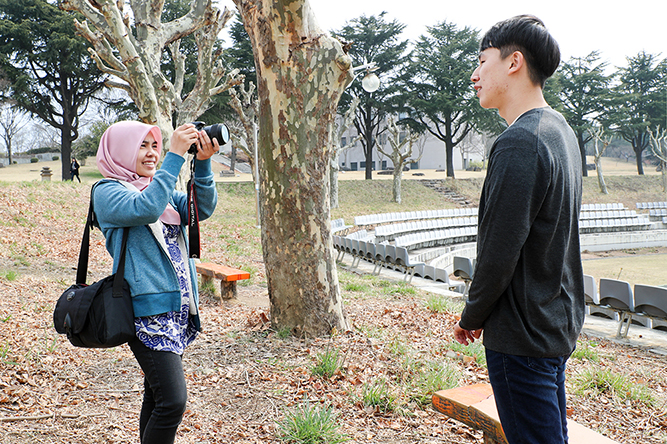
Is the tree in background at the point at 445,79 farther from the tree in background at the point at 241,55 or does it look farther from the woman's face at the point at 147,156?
the woman's face at the point at 147,156

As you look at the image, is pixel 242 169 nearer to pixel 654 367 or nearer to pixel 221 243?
pixel 221 243

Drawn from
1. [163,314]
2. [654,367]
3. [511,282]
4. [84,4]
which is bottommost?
[654,367]

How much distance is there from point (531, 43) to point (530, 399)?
3.87 ft

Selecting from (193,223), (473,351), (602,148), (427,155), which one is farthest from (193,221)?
(427,155)

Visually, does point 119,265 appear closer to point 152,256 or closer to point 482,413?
point 152,256

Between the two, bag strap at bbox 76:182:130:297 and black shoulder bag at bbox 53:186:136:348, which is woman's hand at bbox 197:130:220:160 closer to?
bag strap at bbox 76:182:130:297

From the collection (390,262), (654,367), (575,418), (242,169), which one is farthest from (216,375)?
(242,169)

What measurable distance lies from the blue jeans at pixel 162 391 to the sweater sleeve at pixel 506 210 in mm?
1353

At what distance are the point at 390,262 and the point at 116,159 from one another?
30.6ft

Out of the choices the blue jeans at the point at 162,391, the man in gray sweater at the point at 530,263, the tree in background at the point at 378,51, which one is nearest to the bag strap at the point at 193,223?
the blue jeans at the point at 162,391

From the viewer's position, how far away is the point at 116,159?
2.25 m

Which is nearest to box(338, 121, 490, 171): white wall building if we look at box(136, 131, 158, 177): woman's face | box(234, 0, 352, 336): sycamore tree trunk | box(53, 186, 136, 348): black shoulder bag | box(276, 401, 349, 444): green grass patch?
box(234, 0, 352, 336): sycamore tree trunk

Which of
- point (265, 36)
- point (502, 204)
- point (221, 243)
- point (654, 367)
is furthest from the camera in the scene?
point (221, 243)

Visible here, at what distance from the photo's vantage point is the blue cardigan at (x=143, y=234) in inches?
81.9
